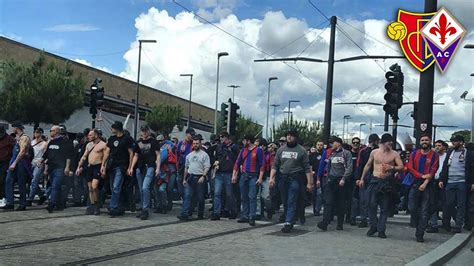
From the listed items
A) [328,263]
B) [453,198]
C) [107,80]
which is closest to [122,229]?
[328,263]

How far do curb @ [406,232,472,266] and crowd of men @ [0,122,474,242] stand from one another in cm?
57

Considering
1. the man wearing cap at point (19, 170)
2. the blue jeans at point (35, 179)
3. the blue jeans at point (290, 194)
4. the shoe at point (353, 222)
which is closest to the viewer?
the blue jeans at point (290, 194)

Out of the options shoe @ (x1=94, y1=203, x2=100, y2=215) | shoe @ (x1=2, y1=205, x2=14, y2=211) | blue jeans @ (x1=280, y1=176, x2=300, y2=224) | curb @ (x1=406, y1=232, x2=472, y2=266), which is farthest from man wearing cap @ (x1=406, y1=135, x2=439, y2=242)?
shoe @ (x1=2, y1=205, x2=14, y2=211)

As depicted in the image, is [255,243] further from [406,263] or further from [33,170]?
[33,170]

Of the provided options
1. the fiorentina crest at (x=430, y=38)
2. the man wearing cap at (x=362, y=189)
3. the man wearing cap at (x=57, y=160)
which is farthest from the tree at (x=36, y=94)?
the fiorentina crest at (x=430, y=38)

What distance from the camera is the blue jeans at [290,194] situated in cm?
1001

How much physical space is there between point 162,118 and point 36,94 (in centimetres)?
2213

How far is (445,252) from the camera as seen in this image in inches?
323

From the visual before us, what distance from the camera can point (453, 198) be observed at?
1081 cm

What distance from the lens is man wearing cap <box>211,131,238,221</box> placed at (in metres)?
11.5

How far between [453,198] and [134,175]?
20.7 feet

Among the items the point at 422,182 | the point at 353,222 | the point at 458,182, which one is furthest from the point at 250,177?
the point at 458,182

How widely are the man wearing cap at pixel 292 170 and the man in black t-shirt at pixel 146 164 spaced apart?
8.01ft

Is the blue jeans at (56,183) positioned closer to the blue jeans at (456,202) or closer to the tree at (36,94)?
the blue jeans at (456,202)
